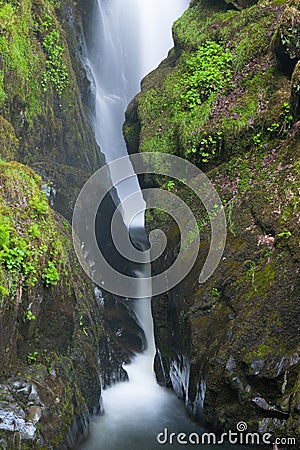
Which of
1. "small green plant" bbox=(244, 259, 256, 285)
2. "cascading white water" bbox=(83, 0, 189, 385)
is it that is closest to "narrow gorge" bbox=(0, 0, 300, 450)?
"small green plant" bbox=(244, 259, 256, 285)

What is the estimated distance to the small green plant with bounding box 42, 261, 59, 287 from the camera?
590 cm

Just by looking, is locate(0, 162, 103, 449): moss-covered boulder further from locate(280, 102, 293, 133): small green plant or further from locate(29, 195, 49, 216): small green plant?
locate(280, 102, 293, 133): small green plant

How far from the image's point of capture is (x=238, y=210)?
689cm

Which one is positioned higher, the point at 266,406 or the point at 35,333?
the point at 35,333

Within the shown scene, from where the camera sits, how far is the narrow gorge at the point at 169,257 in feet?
17.7

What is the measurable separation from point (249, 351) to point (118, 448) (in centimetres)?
264

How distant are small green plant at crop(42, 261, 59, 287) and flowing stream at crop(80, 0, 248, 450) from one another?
2.39m

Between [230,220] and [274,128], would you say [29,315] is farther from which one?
[274,128]

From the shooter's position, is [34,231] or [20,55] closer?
[34,231]

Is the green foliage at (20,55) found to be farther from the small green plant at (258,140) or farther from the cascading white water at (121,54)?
the cascading white water at (121,54)

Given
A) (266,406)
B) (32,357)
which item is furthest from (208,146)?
(32,357)

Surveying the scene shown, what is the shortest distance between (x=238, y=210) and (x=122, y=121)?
495 inches

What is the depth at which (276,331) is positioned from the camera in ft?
17.8

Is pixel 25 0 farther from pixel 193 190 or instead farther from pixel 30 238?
pixel 30 238
